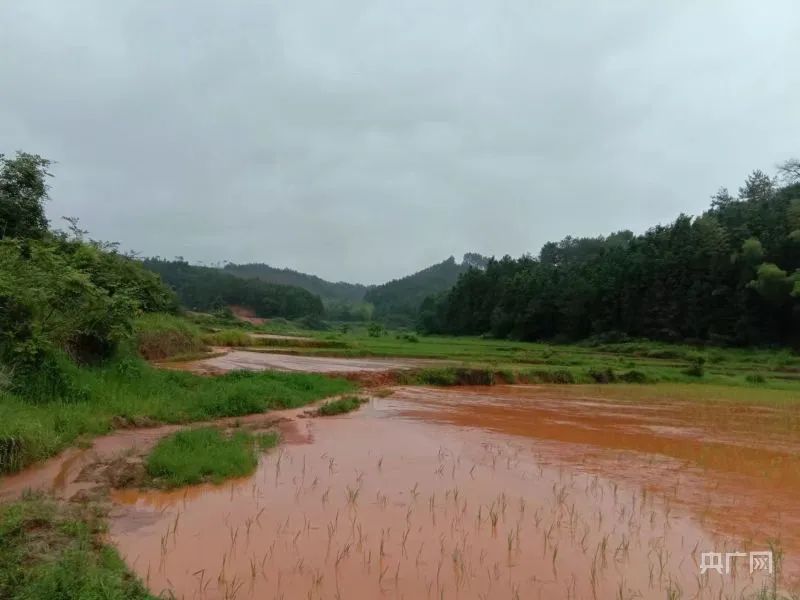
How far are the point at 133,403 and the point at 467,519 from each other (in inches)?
320

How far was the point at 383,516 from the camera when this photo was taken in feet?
22.5

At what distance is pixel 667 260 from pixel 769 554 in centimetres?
5135

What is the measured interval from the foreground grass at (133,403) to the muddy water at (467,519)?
1.87 meters

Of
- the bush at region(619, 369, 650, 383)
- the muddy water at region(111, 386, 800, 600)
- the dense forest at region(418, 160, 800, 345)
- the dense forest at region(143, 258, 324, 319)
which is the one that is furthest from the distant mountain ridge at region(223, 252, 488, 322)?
the muddy water at region(111, 386, 800, 600)

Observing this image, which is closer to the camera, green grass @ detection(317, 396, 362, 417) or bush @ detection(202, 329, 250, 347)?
green grass @ detection(317, 396, 362, 417)

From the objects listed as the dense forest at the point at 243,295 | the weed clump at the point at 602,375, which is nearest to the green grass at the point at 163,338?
the weed clump at the point at 602,375

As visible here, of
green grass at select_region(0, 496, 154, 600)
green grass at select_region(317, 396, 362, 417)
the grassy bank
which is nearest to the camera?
green grass at select_region(0, 496, 154, 600)

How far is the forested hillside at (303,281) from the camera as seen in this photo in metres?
164

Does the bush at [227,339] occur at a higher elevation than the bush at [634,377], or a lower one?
higher

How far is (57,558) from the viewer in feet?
16.1

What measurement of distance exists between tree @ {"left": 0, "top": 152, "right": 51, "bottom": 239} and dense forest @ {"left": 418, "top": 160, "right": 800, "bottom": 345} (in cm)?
3895

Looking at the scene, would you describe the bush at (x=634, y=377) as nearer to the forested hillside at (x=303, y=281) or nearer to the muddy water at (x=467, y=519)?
the muddy water at (x=467, y=519)

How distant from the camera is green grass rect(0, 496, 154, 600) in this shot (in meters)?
4.29

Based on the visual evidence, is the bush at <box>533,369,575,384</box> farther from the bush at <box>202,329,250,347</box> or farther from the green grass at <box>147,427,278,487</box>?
the bush at <box>202,329,250,347</box>
